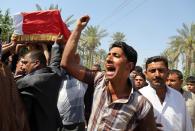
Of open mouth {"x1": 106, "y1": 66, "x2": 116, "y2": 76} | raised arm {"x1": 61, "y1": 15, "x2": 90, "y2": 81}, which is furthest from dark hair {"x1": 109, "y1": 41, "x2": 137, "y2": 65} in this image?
raised arm {"x1": 61, "y1": 15, "x2": 90, "y2": 81}

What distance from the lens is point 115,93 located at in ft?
12.1

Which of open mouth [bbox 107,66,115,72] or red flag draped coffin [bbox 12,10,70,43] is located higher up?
red flag draped coffin [bbox 12,10,70,43]

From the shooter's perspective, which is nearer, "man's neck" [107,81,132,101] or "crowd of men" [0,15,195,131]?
"crowd of men" [0,15,195,131]

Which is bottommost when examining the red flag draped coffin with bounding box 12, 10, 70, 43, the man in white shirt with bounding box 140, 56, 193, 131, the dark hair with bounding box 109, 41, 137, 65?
the man in white shirt with bounding box 140, 56, 193, 131

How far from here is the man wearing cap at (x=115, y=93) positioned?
3.49m

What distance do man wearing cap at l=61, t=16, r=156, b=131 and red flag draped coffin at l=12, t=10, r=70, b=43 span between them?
7.38ft

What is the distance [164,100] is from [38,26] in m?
2.80

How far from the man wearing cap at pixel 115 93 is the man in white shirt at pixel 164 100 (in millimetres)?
704

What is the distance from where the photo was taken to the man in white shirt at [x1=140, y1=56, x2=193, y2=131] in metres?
4.23

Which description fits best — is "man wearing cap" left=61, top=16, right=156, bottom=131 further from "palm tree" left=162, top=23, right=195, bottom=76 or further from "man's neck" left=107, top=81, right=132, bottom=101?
"palm tree" left=162, top=23, right=195, bottom=76

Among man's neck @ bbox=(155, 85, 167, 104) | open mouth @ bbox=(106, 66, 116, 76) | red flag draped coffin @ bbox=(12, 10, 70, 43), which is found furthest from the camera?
red flag draped coffin @ bbox=(12, 10, 70, 43)

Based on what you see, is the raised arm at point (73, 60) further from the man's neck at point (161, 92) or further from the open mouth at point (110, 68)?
the man's neck at point (161, 92)

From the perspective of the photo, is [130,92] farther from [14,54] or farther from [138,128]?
[14,54]

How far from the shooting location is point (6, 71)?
308 cm
